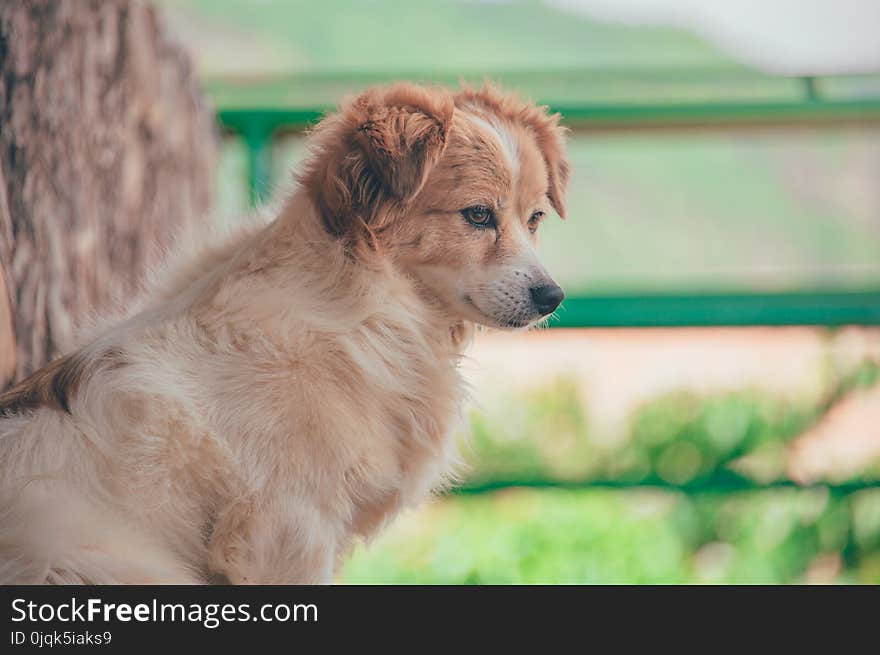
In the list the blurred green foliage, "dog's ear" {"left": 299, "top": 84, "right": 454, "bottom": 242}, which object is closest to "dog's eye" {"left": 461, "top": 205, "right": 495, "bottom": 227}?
"dog's ear" {"left": 299, "top": 84, "right": 454, "bottom": 242}

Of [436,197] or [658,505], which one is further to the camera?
[658,505]

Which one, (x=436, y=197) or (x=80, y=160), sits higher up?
(x=80, y=160)

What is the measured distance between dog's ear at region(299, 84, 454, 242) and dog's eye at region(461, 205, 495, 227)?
0.16 metres

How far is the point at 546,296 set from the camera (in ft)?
8.27

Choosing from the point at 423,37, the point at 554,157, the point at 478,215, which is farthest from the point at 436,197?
the point at 423,37

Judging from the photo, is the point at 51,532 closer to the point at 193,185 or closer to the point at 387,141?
the point at 387,141

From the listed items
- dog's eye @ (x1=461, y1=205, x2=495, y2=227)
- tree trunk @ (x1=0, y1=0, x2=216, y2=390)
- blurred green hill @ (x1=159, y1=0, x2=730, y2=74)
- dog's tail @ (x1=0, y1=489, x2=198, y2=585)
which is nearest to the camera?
dog's tail @ (x1=0, y1=489, x2=198, y2=585)

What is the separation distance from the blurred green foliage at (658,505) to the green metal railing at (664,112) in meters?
0.37

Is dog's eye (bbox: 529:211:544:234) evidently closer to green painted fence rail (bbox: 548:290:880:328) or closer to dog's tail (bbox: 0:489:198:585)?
dog's tail (bbox: 0:489:198:585)

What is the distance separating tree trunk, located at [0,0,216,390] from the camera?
3012 mm

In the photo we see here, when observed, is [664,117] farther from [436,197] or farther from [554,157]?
[436,197]

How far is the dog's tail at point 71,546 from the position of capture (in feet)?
6.12

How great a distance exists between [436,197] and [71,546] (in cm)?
121

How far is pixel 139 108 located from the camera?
3.88m
